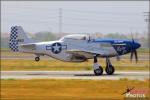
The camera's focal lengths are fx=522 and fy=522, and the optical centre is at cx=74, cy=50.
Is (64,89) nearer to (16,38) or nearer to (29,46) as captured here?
(29,46)

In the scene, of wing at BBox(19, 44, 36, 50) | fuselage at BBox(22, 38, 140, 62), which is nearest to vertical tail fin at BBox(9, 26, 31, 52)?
wing at BBox(19, 44, 36, 50)

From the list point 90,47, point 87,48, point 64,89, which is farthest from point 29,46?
point 64,89

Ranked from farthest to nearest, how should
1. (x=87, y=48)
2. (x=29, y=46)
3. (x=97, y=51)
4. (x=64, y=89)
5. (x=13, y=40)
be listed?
(x=13, y=40), (x=29, y=46), (x=87, y=48), (x=97, y=51), (x=64, y=89)

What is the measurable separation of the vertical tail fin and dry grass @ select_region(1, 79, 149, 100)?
12.4m

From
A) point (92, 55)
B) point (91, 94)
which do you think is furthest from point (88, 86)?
point (92, 55)

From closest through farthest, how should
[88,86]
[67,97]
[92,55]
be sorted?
[67,97]
[88,86]
[92,55]

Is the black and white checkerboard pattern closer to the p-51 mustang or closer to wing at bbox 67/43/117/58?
the p-51 mustang

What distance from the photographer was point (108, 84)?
33.4 m

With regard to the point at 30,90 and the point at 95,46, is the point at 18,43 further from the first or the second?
the point at 30,90

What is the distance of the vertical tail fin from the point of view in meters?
47.8

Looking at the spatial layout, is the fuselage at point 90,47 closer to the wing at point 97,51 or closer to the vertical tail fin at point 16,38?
the wing at point 97,51

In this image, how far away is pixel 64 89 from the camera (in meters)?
30.5

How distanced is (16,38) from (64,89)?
60.6 feet

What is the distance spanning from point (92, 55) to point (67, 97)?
17.5 metres
